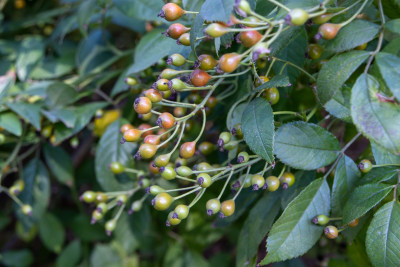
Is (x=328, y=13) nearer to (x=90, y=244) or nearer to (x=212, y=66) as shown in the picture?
(x=212, y=66)

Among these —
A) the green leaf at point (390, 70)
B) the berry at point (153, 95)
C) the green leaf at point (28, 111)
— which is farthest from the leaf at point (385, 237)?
the green leaf at point (28, 111)

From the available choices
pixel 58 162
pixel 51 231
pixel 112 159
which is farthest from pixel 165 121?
pixel 51 231

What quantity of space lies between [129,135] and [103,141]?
440 millimetres

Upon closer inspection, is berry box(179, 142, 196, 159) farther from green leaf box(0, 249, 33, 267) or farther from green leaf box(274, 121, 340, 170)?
green leaf box(0, 249, 33, 267)

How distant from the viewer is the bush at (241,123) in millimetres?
666

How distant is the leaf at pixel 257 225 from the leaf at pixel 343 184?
0.15m

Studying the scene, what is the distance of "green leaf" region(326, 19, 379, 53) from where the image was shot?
0.71 m

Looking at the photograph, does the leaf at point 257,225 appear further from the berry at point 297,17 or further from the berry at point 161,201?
the berry at point 297,17

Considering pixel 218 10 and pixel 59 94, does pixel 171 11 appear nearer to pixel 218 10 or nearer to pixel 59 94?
pixel 218 10

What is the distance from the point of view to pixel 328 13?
678 mm

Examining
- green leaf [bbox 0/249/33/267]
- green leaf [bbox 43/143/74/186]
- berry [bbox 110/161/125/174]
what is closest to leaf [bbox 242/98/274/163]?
berry [bbox 110/161/125/174]

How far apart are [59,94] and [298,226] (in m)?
0.83

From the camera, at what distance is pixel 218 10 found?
0.62 m

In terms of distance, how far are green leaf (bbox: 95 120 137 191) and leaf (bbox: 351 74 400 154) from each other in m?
0.73
